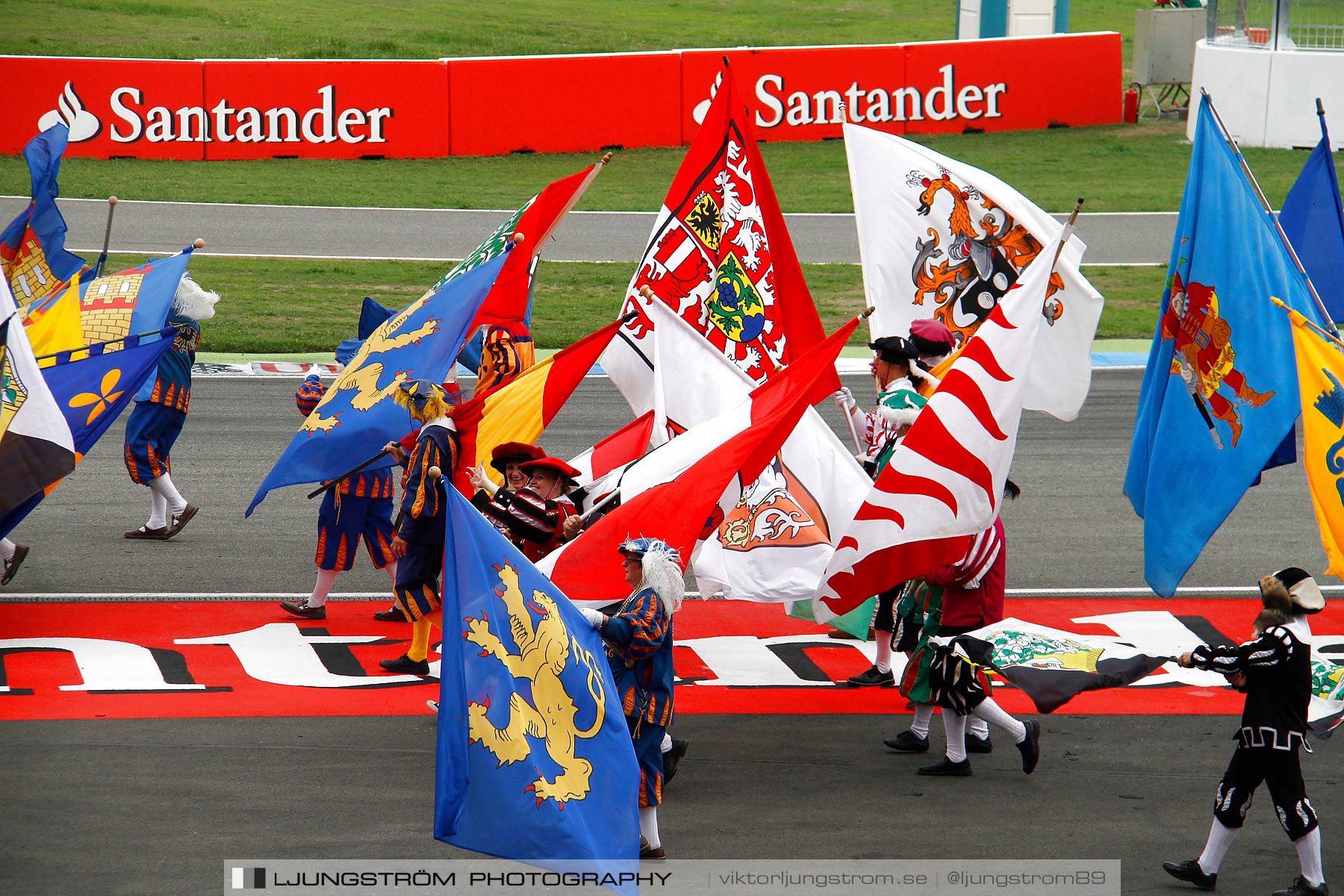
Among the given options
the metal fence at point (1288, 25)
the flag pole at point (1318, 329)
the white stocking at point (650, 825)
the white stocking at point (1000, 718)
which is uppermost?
the metal fence at point (1288, 25)

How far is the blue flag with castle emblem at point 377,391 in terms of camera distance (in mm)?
9094

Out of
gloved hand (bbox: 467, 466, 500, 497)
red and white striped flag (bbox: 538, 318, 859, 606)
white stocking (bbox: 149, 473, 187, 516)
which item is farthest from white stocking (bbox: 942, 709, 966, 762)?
white stocking (bbox: 149, 473, 187, 516)

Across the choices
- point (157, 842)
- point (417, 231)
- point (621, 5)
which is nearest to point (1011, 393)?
point (157, 842)

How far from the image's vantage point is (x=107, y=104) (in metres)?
26.4

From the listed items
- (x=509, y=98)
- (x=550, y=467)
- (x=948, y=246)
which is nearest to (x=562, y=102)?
(x=509, y=98)

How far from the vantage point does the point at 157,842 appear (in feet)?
22.0

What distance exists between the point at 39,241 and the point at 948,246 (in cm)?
601

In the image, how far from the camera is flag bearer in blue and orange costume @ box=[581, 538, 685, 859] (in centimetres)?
661

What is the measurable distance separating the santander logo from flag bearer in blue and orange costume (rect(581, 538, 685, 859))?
21901 mm

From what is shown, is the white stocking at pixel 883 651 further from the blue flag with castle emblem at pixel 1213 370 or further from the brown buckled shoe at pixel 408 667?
the brown buckled shoe at pixel 408 667

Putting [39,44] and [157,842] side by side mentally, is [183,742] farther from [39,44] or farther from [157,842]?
[39,44]

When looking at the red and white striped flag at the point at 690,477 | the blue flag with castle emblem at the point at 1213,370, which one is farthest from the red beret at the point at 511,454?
the blue flag with castle emblem at the point at 1213,370

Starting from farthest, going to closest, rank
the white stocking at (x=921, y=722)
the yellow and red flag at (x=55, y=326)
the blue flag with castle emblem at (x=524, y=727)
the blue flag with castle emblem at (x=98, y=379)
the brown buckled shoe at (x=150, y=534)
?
the brown buckled shoe at (x=150, y=534) < the yellow and red flag at (x=55, y=326) < the blue flag with castle emblem at (x=98, y=379) < the white stocking at (x=921, y=722) < the blue flag with castle emblem at (x=524, y=727)

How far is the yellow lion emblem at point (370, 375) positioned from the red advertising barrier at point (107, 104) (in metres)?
18.3
